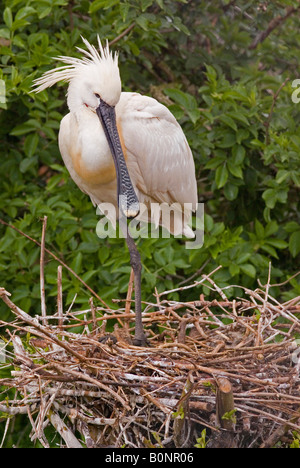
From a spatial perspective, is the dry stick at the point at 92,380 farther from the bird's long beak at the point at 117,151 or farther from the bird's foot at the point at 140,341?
the bird's long beak at the point at 117,151

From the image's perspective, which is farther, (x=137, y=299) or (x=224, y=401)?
(x=137, y=299)

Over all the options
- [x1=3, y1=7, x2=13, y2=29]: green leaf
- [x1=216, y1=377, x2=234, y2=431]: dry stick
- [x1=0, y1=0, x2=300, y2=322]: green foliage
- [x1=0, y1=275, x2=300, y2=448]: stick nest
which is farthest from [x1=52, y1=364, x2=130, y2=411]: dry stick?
[x1=3, y1=7, x2=13, y2=29]: green leaf

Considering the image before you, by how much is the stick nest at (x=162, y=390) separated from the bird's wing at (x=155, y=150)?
1151 millimetres

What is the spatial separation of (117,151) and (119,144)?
4cm

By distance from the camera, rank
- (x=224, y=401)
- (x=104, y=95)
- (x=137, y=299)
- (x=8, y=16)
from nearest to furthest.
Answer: (x=224, y=401) < (x=104, y=95) < (x=137, y=299) < (x=8, y=16)

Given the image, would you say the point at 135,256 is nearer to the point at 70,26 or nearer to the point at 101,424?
the point at 101,424

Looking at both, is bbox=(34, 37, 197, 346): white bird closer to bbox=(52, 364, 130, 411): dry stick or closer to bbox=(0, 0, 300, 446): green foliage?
bbox=(0, 0, 300, 446): green foliage

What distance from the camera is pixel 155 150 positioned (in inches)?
194

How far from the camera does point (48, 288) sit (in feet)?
19.0

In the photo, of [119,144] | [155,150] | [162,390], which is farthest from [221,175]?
[162,390]

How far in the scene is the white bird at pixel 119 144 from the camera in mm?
4539

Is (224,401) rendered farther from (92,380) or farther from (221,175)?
(221,175)

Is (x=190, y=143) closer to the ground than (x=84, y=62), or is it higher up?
closer to the ground
